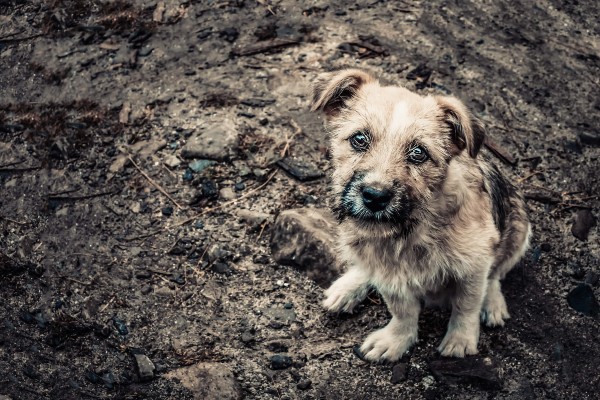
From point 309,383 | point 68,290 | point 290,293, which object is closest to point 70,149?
point 68,290

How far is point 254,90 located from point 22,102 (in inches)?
92.6

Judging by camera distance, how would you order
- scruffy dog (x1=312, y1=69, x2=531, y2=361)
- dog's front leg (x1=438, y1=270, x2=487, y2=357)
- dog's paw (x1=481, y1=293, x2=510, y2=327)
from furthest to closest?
dog's paw (x1=481, y1=293, x2=510, y2=327)
dog's front leg (x1=438, y1=270, x2=487, y2=357)
scruffy dog (x1=312, y1=69, x2=531, y2=361)

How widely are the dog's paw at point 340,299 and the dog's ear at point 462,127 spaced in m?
1.42

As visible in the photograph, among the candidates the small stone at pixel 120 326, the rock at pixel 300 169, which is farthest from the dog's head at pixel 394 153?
the small stone at pixel 120 326

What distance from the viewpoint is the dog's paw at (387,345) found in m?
4.69

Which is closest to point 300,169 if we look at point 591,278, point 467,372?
point 467,372

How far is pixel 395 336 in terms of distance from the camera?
4.73 meters

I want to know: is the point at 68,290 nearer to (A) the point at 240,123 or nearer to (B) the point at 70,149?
(B) the point at 70,149

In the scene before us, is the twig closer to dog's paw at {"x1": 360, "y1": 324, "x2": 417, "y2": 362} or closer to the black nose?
dog's paw at {"x1": 360, "y1": 324, "x2": 417, "y2": 362}

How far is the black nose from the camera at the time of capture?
12.3 ft

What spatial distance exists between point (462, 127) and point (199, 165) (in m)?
2.67

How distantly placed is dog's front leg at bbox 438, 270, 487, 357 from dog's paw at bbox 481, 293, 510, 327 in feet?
0.67

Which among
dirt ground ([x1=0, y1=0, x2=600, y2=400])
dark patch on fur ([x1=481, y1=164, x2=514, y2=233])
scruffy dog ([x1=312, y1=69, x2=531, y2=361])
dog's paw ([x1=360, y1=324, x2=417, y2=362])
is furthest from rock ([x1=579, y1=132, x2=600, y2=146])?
dog's paw ([x1=360, y1=324, x2=417, y2=362])

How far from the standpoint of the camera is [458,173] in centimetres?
419
